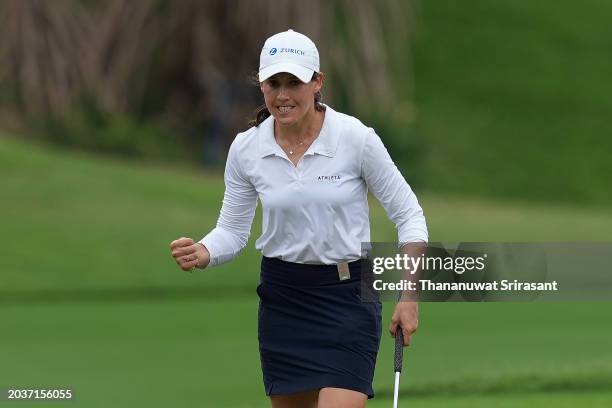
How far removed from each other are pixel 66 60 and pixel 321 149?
20.6 meters

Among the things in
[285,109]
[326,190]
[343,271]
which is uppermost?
[285,109]

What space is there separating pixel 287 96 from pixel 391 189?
499 millimetres

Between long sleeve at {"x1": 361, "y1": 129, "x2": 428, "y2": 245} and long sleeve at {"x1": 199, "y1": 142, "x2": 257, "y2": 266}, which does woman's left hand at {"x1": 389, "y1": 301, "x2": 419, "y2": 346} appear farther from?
long sleeve at {"x1": 199, "y1": 142, "x2": 257, "y2": 266}

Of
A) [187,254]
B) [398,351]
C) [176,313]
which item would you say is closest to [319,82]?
[187,254]

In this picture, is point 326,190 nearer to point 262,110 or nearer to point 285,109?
point 285,109

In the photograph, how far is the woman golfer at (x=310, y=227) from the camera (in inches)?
217

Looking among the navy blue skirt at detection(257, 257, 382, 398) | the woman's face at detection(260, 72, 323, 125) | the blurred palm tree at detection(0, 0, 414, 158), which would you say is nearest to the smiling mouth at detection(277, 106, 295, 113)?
the woman's face at detection(260, 72, 323, 125)

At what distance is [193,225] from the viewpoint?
19.4 meters

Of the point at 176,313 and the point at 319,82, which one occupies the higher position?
the point at 176,313

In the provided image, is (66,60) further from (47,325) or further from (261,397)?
(261,397)

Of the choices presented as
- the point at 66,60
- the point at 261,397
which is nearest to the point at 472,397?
the point at 261,397

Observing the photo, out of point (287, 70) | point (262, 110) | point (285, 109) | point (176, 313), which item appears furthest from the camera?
point (176, 313)

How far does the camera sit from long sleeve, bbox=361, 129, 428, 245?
5.50m

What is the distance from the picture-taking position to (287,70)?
5.36 m
